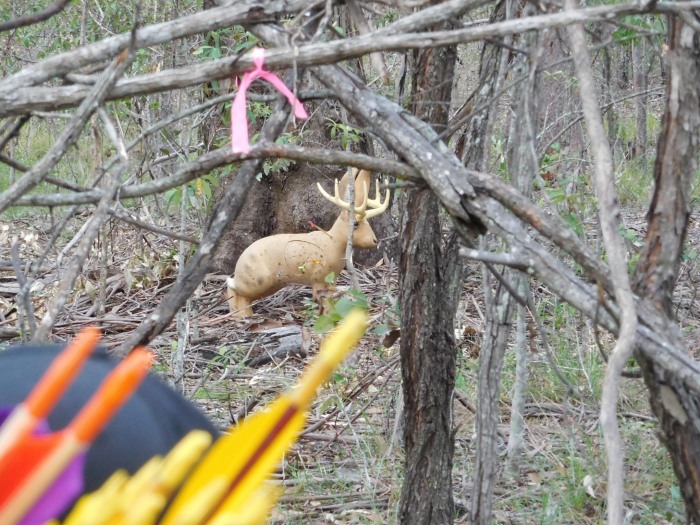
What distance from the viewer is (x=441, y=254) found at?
219 centimetres

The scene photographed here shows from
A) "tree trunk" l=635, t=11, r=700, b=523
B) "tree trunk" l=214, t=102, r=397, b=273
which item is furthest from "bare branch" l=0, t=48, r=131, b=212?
"tree trunk" l=214, t=102, r=397, b=273

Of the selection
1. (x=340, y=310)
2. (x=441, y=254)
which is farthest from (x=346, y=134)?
(x=441, y=254)

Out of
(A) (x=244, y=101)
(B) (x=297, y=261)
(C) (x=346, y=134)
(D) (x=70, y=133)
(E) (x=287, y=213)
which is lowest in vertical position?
(D) (x=70, y=133)

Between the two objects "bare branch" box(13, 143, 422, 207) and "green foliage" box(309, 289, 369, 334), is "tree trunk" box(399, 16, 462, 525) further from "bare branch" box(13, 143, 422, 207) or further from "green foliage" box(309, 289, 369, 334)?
"bare branch" box(13, 143, 422, 207)

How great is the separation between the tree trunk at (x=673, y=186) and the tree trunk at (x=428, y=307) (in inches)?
32.6

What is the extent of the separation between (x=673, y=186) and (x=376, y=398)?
275 centimetres

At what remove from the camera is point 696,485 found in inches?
47.2

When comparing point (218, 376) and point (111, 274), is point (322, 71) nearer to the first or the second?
point (218, 376)

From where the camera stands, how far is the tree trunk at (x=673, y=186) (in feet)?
4.09

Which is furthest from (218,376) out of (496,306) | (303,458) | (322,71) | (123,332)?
(322,71)

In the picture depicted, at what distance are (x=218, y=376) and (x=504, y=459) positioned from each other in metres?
1.82

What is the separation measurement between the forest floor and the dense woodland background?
2 cm

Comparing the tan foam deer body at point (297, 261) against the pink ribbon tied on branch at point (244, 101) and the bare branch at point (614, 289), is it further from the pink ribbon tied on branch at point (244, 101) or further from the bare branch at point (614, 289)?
the bare branch at point (614, 289)

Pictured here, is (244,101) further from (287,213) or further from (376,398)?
(287,213)
